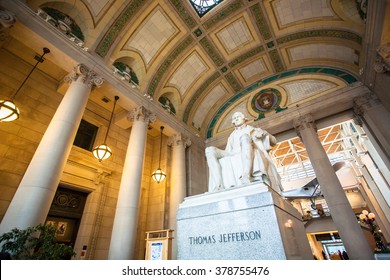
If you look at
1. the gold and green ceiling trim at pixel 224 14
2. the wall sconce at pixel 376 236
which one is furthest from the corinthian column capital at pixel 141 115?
the wall sconce at pixel 376 236

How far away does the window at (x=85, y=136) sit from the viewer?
720 cm

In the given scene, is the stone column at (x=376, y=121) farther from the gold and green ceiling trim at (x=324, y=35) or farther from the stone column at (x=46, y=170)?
the stone column at (x=46, y=170)

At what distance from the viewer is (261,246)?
6.66 feet

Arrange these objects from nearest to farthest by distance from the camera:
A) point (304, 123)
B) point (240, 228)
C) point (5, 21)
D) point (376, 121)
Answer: point (240, 228) < point (5, 21) < point (376, 121) < point (304, 123)

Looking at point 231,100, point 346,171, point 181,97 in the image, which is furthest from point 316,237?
point 181,97

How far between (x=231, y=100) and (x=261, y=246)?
9592mm

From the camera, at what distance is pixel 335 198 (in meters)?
6.86

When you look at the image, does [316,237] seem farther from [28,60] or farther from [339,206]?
[28,60]

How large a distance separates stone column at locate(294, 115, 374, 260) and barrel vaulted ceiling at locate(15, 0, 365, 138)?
1660 millimetres

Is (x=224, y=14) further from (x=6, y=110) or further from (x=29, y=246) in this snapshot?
(x=29, y=246)

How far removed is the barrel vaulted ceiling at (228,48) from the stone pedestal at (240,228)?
19.9 ft

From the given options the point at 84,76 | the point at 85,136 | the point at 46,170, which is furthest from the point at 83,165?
the point at 84,76

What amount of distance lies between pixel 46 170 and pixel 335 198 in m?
8.79

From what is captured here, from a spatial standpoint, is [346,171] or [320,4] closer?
[320,4]
